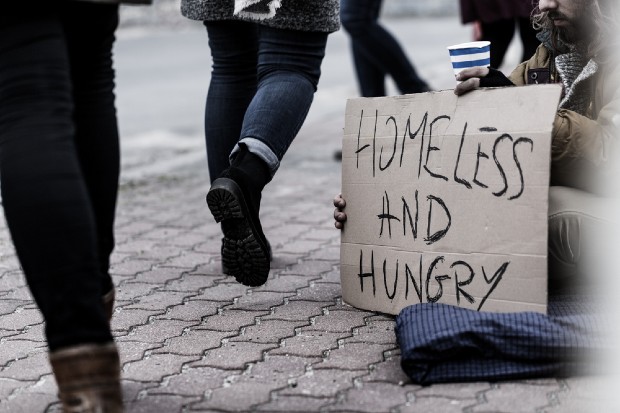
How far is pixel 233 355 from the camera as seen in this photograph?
2.63m

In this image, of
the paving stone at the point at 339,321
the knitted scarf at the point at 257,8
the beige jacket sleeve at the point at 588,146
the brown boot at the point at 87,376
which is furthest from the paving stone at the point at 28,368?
the beige jacket sleeve at the point at 588,146

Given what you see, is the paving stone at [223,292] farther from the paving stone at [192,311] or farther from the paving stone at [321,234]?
the paving stone at [321,234]

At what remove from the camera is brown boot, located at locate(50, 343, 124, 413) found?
1.93m

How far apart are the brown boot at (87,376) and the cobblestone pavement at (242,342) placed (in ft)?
0.97

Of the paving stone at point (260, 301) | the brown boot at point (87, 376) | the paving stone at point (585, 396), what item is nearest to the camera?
the brown boot at point (87, 376)

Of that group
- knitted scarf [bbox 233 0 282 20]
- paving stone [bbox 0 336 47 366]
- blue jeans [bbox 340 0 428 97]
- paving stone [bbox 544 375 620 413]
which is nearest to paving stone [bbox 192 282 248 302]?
paving stone [bbox 0 336 47 366]

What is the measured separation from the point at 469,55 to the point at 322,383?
874 millimetres

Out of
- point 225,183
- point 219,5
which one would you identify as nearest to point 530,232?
point 225,183

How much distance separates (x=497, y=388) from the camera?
231 centimetres

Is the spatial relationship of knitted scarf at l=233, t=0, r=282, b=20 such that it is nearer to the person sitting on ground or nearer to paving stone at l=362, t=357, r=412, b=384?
the person sitting on ground

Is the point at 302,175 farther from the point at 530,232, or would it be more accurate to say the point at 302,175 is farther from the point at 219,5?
the point at 530,232

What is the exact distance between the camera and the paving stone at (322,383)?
7.61 feet

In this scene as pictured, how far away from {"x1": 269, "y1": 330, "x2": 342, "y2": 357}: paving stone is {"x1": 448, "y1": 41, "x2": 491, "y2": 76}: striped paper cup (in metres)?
0.72

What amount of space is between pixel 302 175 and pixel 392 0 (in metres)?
20.5
